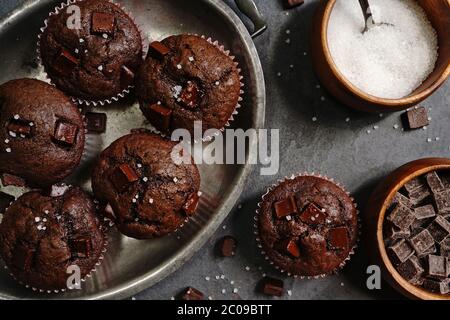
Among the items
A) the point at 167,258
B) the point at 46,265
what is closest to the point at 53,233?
the point at 46,265

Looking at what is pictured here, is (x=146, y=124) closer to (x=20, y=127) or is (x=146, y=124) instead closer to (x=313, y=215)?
(x=20, y=127)

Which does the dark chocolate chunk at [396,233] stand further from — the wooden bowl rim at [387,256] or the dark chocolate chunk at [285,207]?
the dark chocolate chunk at [285,207]

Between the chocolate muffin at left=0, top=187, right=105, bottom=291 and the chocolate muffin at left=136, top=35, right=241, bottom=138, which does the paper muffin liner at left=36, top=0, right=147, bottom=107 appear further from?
the chocolate muffin at left=0, top=187, right=105, bottom=291

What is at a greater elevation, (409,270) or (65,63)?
(65,63)

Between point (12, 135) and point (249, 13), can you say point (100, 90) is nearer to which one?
point (12, 135)

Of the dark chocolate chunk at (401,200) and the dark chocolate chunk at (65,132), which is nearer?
the dark chocolate chunk at (65,132)

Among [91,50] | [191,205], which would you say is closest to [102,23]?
[91,50]

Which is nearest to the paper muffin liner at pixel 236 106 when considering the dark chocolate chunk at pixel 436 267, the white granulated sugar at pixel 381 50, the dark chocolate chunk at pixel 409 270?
the white granulated sugar at pixel 381 50
